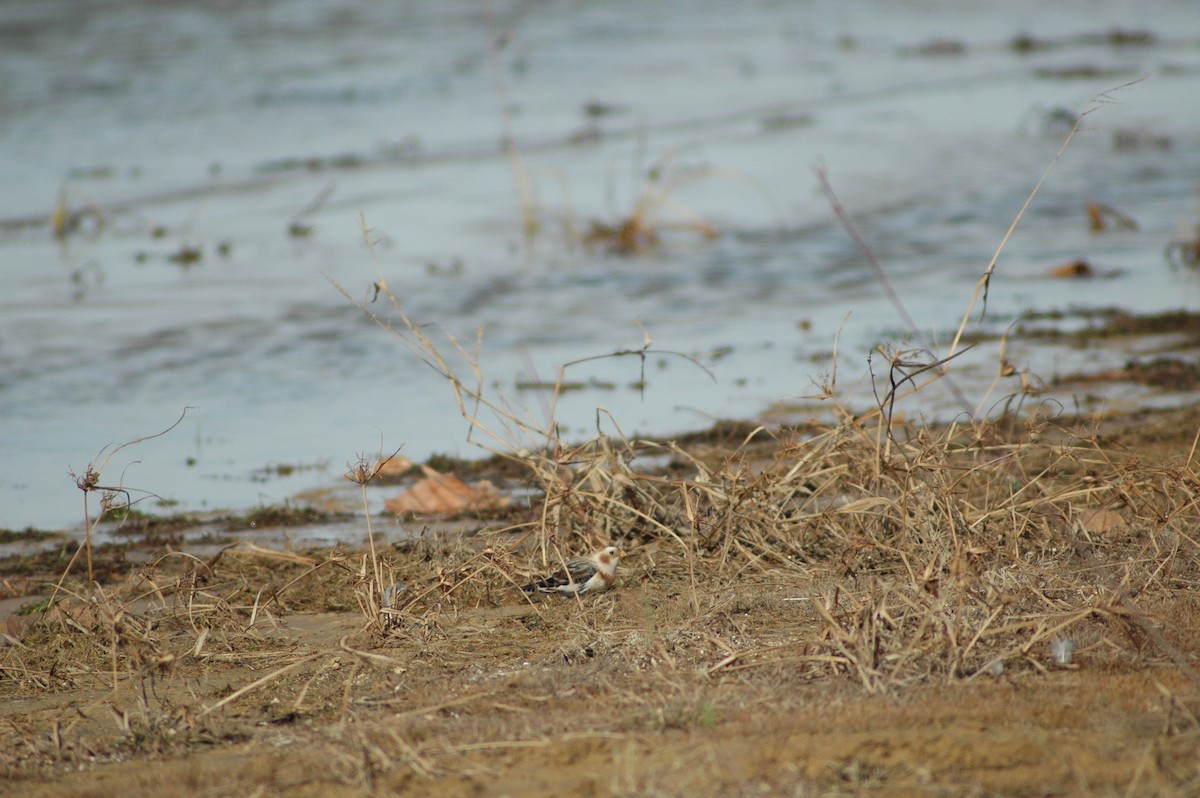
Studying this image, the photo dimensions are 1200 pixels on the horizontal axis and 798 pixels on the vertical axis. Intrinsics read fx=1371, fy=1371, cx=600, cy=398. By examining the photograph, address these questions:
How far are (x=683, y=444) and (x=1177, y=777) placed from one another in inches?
133

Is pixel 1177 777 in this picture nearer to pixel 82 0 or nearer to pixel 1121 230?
pixel 1121 230

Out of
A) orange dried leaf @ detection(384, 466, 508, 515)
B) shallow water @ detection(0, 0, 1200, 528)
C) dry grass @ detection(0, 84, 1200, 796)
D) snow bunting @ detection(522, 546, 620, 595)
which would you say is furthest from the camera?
shallow water @ detection(0, 0, 1200, 528)

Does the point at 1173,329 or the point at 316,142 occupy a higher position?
the point at 316,142

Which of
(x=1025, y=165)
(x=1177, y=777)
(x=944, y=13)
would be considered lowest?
(x=1177, y=777)

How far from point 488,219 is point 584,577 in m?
8.69

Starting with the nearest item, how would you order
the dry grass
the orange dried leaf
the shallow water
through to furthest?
the dry grass < the orange dried leaf < the shallow water

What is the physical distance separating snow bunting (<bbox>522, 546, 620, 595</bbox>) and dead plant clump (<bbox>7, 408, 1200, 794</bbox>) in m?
0.05

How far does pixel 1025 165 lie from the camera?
14.6 m

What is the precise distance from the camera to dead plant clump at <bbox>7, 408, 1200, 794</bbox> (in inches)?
116

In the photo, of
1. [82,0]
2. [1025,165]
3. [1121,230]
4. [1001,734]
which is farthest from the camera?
[82,0]

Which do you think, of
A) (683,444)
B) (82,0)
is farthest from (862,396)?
(82,0)

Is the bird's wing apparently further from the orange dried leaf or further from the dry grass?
the orange dried leaf

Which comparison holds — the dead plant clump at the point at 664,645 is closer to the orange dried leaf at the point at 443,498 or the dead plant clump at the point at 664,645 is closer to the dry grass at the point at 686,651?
the dry grass at the point at 686,651

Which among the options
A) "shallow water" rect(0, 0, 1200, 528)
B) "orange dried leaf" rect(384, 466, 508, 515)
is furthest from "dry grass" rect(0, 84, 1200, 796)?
"shallow water" rect(0, 0, 1200, 528)
